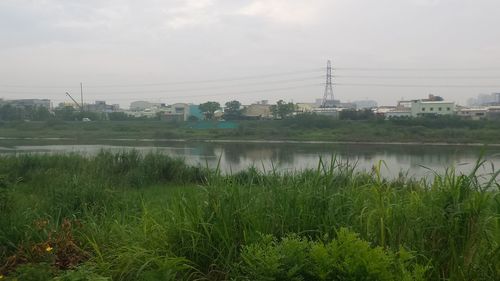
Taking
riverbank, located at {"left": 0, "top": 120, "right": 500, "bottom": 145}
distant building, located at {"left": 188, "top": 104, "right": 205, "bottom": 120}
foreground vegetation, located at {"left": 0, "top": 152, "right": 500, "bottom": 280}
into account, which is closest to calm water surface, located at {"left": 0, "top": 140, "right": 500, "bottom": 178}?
foreground vegetation, located at {"left": 0, "top": 152, "right": 500, "bottom": 280}

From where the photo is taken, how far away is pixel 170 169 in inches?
602

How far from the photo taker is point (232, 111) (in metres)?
48.6

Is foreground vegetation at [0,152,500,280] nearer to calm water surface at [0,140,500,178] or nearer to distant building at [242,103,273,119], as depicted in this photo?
calm water surface at [0,140,500,178]

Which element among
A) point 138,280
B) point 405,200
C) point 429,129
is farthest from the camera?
point 429,129

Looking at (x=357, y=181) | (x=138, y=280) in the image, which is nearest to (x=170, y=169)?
(x=357, y=181)

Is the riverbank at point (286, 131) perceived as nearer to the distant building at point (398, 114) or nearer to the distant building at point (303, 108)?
the distant building at point (398, 114)

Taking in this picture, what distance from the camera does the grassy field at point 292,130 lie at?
31922 millimetres

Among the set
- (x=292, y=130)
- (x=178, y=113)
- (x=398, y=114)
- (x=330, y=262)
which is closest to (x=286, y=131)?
(x=292, y=130)

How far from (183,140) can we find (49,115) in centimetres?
1650

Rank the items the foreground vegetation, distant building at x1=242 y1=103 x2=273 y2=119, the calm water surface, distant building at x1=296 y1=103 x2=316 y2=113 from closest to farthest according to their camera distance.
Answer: the foreground vegetation, the calm water surface, distant building at x1=296 y1=103 x2=316 y2=113, distant building at x1=242 y1=103 x2=273 y2=119

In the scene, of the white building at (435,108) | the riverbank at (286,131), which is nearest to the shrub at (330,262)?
the riverbank at (286,131)

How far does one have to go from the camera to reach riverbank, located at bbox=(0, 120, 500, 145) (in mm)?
31609

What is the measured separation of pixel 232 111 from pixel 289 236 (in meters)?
46.1

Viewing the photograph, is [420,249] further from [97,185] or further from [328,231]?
[97,185]
